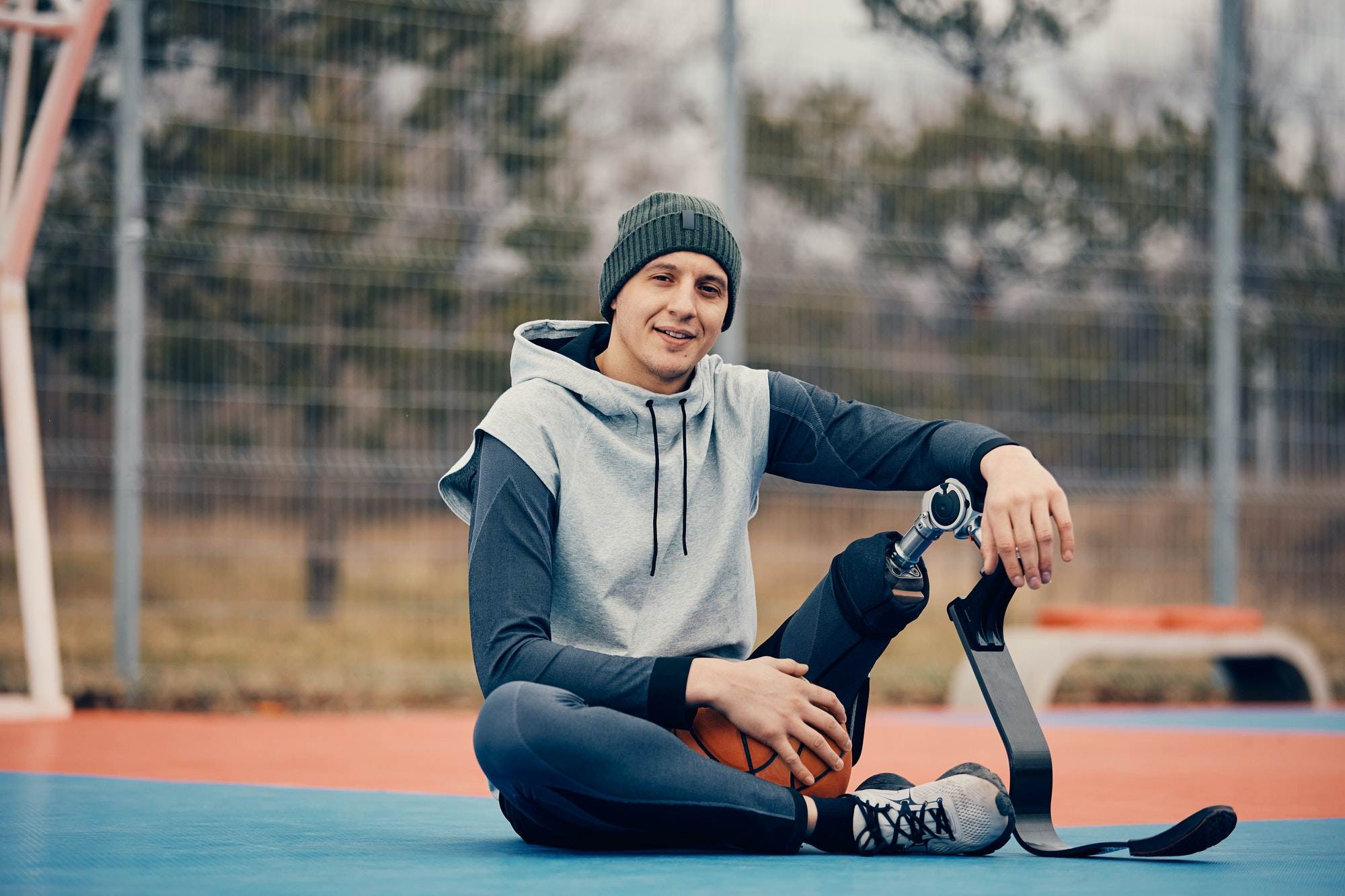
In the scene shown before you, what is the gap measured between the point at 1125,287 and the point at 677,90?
219 cm

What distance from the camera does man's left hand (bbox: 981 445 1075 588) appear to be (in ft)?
7.77

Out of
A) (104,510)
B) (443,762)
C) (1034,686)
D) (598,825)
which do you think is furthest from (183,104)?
(598,825)

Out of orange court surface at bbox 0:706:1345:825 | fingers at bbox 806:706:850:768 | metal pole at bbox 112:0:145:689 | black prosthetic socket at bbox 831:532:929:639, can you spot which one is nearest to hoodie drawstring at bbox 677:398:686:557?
black prosthetic socket at bbox 831:532:929:639

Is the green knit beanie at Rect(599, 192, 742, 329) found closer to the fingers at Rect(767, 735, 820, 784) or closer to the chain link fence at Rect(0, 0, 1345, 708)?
the fingers at Rect(767, 735, 820, 784)

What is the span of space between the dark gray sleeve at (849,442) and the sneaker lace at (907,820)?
518mm

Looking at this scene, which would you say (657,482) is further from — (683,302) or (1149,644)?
(1149,644)


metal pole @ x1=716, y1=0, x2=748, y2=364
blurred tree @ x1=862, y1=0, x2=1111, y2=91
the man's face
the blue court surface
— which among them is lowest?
the blue court surface

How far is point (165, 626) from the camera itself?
6.39 metres

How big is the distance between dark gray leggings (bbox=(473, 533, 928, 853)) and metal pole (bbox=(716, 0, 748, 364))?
173 inches

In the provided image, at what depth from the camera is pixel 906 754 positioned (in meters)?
4.67

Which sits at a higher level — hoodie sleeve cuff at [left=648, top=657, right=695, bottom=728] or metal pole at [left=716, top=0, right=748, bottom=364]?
metal pole at [left=716, top=0, right=748, bottom=364]

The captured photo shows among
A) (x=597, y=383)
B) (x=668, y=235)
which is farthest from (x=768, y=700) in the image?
(x=668, y=235)

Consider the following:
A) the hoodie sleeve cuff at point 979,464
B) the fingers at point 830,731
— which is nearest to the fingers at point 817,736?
the fingers at point 830,731

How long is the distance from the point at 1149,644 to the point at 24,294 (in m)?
4.41
